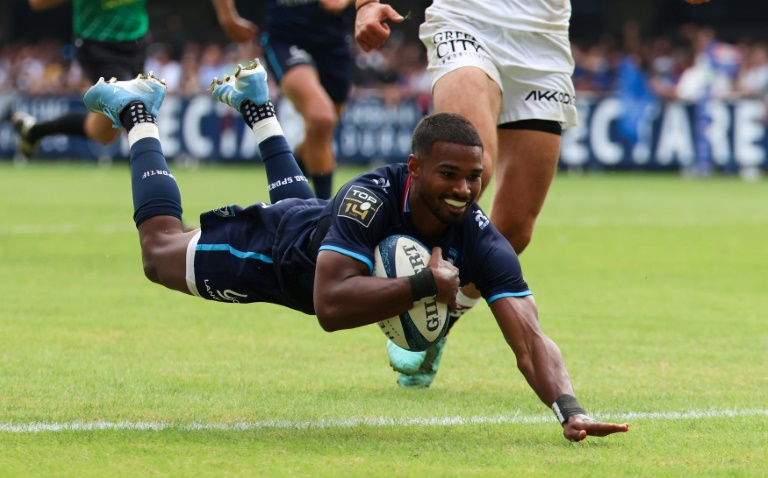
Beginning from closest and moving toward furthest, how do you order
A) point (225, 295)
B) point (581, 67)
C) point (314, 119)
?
point (225, 295), point (314, 119), point (581, 67)

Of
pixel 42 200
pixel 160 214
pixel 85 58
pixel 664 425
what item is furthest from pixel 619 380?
pixel 42 200

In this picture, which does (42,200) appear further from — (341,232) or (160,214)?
(341,232)

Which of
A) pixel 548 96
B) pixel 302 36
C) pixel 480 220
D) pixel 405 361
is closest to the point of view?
pixel 480 220

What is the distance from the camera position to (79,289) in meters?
8.76

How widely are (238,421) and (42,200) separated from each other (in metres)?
12.3

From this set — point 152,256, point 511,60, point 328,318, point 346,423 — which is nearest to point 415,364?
point 346,423

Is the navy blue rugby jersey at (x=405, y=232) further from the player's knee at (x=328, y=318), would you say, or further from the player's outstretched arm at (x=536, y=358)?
the player's knee at (x=328, y=318)

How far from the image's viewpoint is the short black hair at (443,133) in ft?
15.9

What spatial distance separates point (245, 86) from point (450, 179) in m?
1.87

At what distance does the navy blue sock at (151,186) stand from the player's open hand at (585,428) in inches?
84.5

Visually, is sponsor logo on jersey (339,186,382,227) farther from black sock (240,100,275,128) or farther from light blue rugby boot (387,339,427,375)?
black sock (240,100,275,128)

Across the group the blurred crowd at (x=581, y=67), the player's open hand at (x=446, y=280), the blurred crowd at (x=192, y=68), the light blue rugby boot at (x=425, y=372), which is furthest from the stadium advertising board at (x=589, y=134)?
the player's open hand at (x=446, y=280)

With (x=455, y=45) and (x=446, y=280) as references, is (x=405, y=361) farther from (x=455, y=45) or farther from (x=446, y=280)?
(x=455, y=45)

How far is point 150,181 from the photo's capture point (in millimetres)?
6023
